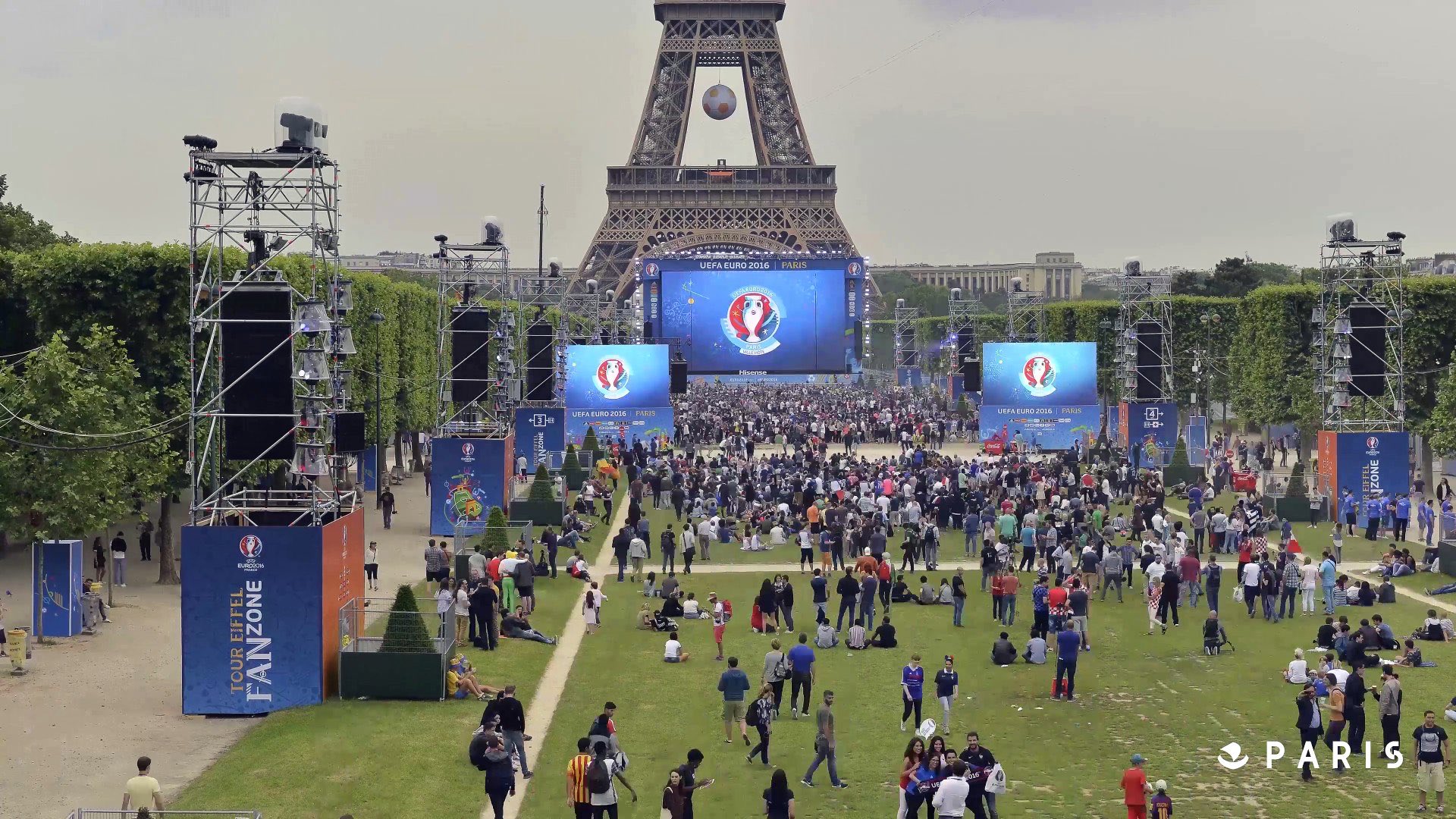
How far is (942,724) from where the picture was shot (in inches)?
754

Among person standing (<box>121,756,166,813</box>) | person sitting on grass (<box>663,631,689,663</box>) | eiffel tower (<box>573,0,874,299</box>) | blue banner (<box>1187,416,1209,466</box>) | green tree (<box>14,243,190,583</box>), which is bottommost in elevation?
person sitting on grass (<box>663,631,689,663</box>)

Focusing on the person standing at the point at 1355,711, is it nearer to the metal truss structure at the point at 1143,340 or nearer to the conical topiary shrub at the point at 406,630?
the conical topiary shrub at the point at 406,630

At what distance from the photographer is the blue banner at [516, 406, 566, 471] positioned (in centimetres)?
5166

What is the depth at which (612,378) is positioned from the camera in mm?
55531

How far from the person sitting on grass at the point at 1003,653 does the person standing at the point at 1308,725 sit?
613 centimetres

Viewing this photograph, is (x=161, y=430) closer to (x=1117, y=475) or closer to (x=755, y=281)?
(x=1117, y=475)

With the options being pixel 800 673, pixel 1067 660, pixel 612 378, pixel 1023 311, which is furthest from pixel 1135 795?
pixel 1023 311

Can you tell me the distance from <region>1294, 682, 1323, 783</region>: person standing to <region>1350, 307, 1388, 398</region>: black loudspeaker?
2439cm

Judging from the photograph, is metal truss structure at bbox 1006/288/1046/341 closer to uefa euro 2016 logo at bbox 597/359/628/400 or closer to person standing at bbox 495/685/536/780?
uefa euro 2016 logo at bbox 597/359/628/400

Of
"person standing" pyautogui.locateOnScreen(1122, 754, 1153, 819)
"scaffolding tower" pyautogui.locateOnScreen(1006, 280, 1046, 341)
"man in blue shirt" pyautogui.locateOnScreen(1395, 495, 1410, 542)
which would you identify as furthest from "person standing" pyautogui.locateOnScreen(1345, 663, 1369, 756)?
"scaffolding tower" pyautogui.locateOnScreen(1006, 280, 1046, 341)

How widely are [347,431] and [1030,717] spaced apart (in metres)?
13.6

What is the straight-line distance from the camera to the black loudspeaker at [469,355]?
132ft

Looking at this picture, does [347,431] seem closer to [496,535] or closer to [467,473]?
[496,535]

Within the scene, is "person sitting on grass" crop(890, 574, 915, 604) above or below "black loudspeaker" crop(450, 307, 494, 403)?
below
